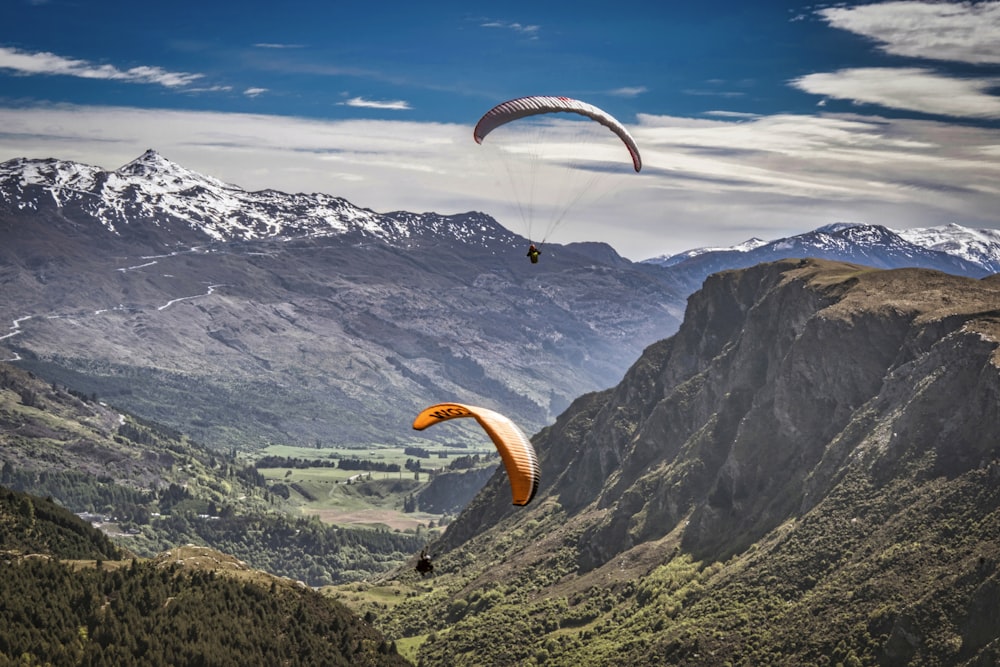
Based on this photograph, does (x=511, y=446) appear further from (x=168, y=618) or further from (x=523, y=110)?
(x=168, y=618)

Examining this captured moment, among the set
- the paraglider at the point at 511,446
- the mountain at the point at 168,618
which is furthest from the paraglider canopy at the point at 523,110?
the mountain at the point at 168,618

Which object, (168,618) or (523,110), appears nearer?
(523,110)

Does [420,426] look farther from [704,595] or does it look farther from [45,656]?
[704,595]

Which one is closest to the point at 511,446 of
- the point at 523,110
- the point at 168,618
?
the point at 523,110

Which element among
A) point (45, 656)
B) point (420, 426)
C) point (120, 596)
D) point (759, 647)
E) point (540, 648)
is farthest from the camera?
point (540, 648)

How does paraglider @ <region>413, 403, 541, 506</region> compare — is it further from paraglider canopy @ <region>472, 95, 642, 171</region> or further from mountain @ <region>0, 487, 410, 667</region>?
mountain @ <region>0, 487, 410, 667</region>

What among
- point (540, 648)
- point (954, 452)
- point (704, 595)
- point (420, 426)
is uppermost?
point (420, 426)

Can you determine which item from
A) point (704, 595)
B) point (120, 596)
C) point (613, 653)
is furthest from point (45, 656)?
point (704, 595)

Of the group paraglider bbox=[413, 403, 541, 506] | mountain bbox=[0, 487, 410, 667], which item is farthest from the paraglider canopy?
mountain bbox=[0, 487, 410, 667]

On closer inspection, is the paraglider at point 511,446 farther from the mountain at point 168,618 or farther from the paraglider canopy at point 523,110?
the mountain at point 168,618
